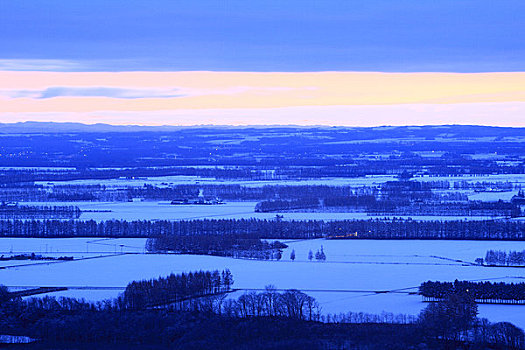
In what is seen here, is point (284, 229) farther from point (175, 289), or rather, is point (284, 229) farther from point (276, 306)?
point (276, 306)

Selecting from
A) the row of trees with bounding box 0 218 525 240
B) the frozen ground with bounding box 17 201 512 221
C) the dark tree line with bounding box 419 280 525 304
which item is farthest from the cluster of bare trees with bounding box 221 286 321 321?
the frozen ground with bounding box 17 201 512 221

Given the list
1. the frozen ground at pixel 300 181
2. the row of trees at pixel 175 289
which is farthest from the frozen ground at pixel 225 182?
the row of trees at pixel 175 289

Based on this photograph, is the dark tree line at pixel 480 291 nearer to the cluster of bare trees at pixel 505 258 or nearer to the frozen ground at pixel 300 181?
the cluster of bare trees at pixel 505 258

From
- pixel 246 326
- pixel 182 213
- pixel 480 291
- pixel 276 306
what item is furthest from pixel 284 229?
pixel 246 326

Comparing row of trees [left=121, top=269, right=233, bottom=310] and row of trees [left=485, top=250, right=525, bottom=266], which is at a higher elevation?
row of trees [left=485, top=250, right=525, bottom=266]

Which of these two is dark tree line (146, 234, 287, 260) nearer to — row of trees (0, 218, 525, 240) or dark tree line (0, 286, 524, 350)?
row of trees (0, 218, 525, 240)

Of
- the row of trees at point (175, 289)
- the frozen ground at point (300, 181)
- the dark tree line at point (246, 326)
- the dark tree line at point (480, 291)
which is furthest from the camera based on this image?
the frozen ground at point (300, 181)
